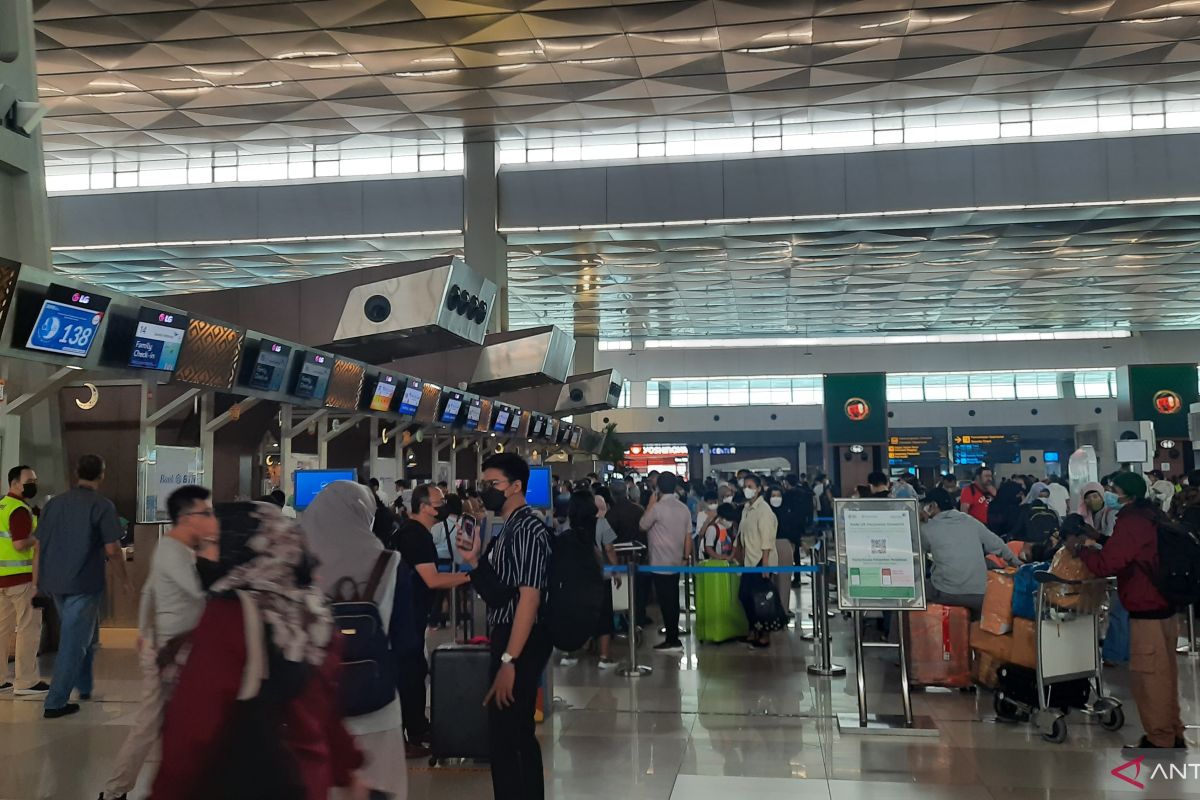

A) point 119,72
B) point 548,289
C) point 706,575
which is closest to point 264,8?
point 119,72

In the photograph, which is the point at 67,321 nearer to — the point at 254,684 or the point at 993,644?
the point at 254,684

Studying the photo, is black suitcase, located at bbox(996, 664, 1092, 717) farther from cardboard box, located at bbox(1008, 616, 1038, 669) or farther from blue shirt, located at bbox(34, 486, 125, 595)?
blue shirt, located at bbox(34, 486, 125, 595)

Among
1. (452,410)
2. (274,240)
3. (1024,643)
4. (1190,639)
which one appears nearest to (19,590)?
(1024,643)

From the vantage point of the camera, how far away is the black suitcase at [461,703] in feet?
19.1

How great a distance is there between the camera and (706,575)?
10.6 meters

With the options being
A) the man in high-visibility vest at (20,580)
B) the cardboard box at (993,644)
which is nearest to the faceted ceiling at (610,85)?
the man in high-visibility vest at (20,580)

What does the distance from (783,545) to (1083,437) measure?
26907 mm

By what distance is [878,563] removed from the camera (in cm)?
707

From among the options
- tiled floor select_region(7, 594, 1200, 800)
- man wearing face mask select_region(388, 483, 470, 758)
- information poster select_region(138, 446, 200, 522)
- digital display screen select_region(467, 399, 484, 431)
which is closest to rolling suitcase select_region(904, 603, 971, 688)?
tiled floor select_region(7, 594, 1200, 800)

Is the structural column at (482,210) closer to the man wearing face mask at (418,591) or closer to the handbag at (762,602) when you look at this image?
the handbag at (762,602)

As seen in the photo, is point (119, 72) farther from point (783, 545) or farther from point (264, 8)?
point (783, 545)

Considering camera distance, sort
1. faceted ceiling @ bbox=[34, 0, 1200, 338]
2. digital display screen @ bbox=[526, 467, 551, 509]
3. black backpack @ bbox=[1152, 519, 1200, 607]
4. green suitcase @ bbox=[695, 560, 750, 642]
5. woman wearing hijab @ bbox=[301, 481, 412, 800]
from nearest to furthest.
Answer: woman wearing hijab @ bbox=[301, 481, 412, 800] < black backpack @ bbox=[1152, 519, 1200, 607] < green suitcase @ bbox=[695, 560, 750, 642] < faceted ceiling @ bbox=[34, 0, 1200, 338] < digital display screen @ bbox=[526, 467, 551, 509]

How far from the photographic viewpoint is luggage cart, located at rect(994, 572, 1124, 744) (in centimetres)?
661

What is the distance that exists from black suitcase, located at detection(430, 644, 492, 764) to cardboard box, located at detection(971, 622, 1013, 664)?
3679 mm
